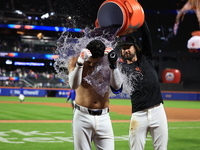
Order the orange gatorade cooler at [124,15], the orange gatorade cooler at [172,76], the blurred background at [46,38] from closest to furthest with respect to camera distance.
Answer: the orange gatorade cooler at [124,15]
the orange gatorade cooler at [172,76]
the blurred background at [46,38]

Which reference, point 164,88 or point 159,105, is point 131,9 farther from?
point 164,88

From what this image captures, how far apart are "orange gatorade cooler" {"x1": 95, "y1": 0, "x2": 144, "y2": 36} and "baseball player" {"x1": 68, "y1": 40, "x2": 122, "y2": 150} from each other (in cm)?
65

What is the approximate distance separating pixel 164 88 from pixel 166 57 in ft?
41.9

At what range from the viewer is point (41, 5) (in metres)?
58.8

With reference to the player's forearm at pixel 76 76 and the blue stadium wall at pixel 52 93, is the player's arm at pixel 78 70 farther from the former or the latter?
the blue stadium wall at pixel 52 93

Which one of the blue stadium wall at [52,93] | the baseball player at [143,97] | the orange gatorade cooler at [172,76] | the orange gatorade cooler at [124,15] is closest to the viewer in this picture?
the orange gatorade cooler at [124,15]

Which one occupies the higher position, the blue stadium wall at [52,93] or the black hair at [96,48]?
the black hair at [96,48]

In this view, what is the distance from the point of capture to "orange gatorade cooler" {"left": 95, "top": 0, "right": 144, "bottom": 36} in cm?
435

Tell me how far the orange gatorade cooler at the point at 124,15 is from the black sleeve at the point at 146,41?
356 mm

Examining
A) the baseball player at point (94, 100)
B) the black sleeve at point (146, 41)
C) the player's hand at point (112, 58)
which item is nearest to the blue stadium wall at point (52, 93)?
the black sleeve at point (146, 41)

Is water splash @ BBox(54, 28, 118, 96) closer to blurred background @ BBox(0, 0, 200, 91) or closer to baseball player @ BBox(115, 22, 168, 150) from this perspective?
baseball player @ BBox(115, 22, 168, 150)

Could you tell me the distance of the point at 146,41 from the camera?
16.3 ft

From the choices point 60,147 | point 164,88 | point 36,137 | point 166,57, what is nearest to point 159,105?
point 60,147

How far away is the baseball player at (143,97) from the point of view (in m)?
4.77
